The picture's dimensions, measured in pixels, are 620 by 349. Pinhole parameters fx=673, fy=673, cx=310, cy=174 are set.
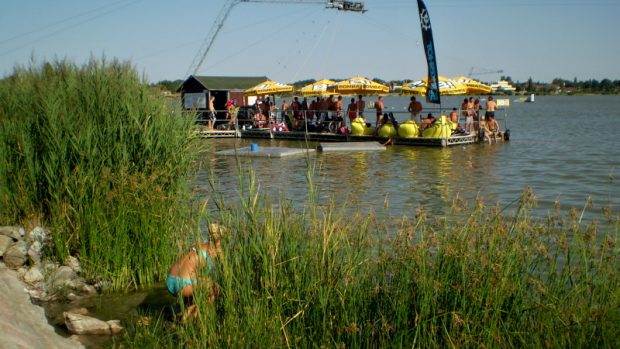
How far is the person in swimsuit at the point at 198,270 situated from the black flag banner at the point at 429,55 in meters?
22.6

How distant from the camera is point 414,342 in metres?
4.61

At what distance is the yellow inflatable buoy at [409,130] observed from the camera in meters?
27.2

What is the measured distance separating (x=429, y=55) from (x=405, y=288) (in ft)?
78.7

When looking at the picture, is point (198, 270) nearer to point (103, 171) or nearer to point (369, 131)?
point (103, 171)

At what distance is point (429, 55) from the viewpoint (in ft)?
91.2

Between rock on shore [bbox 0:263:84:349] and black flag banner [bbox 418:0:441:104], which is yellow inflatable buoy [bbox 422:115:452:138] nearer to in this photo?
black flag banner [bbox 418:0:441:104]

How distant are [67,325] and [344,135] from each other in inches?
913

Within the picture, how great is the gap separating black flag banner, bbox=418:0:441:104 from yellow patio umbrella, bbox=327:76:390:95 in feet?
10.7

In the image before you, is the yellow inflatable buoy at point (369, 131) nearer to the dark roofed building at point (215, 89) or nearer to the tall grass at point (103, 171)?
the dark roofed building at point (215, 89)

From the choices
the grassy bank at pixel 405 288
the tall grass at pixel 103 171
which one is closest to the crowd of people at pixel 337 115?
the tall grass at pixel 103 171

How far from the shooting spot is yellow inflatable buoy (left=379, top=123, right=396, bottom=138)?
27.7 m

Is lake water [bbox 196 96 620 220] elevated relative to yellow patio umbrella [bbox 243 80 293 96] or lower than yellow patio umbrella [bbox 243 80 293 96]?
lower

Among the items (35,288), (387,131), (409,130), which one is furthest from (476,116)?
(35,288)

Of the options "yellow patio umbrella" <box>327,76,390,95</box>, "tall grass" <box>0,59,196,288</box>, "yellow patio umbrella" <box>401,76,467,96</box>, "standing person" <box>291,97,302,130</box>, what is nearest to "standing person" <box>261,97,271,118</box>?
"standing person" <box>291,97,302,130</box>
